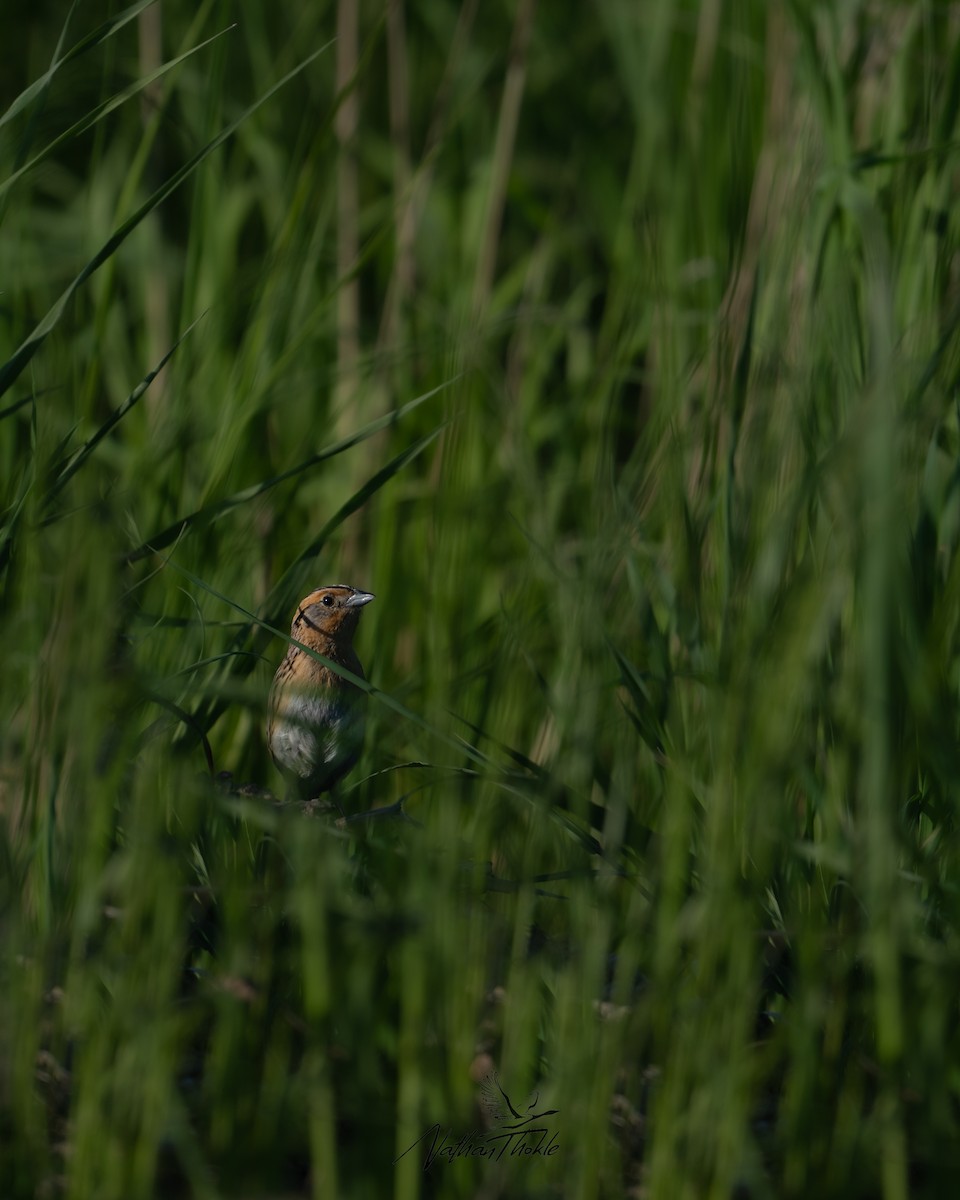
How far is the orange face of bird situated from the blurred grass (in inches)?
2.4

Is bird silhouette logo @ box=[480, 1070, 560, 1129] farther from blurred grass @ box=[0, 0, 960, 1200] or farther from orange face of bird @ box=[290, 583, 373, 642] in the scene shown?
orange face of bird @ box=[290, 583, 373, 642]

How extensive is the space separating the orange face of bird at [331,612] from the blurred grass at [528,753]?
2.4 inches

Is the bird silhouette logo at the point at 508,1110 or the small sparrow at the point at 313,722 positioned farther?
the small sparrow at the point at 313,722

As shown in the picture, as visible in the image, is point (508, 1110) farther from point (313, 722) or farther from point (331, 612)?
point (331, 612)

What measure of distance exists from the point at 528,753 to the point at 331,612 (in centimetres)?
43

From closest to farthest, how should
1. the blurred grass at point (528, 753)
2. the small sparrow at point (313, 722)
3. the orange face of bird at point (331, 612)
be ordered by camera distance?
the blurred grass at point (528, 753) < the small sparrow at point (313, 722) < the orange face of bird at point (331, 612)

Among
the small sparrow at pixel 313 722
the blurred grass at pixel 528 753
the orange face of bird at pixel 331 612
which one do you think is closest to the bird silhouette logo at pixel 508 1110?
the blurred grass at pixel 528 753

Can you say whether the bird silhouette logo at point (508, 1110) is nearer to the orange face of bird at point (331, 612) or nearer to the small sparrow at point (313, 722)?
the small sparrow at point (313, 722)

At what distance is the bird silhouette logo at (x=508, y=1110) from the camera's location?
1359 mm

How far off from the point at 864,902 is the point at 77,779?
0.84 metres

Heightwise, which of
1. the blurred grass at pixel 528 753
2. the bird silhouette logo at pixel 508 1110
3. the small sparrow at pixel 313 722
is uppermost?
the blurred grass at pixel 528 753

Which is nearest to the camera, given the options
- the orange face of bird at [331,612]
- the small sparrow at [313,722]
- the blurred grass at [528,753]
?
the blurred grass at [528,753]

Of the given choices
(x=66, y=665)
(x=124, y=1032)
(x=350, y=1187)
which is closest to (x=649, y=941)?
(x=350, y=1187)

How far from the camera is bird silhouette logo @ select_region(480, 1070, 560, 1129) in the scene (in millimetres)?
1359
